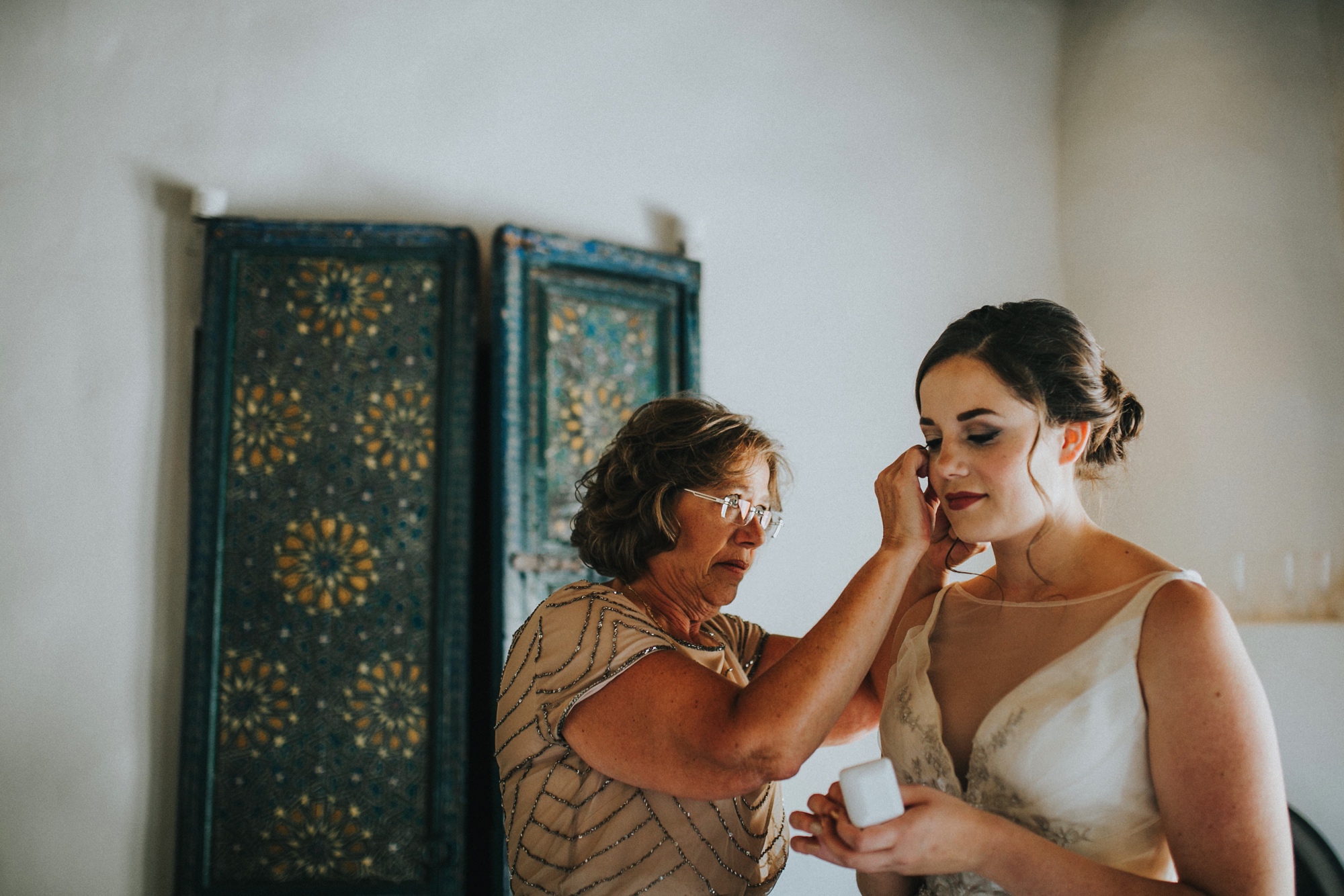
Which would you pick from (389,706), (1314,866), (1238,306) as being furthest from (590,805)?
(1238,306)

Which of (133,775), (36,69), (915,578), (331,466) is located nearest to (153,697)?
(133,775)

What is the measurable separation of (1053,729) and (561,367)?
1.85m

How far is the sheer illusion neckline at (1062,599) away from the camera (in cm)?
134

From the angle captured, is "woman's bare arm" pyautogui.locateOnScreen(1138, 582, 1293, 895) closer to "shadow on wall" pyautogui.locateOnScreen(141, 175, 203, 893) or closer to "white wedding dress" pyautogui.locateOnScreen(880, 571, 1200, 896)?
"white wedding dress" pyautogui.locateOnScreen(880, 571, 1200, 896)

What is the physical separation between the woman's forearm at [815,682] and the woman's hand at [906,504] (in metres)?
0.04

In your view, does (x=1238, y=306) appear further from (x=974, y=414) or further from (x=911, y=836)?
(x=911, y=836)

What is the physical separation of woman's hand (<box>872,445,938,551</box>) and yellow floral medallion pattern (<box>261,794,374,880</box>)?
5.85 ft

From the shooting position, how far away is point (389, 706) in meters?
2.48

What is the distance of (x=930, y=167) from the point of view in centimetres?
374

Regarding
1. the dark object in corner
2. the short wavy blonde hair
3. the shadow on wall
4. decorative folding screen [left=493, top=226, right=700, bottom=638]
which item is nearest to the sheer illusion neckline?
the short wavy blonde hair

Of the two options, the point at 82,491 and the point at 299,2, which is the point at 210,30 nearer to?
the point at 299,2

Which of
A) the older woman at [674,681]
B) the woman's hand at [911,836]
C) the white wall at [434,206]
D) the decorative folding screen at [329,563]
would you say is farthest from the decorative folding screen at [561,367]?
the woman's hand at [911,836]

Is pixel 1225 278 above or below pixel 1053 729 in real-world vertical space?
above

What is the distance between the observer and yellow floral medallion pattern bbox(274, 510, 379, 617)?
8.18 ft
